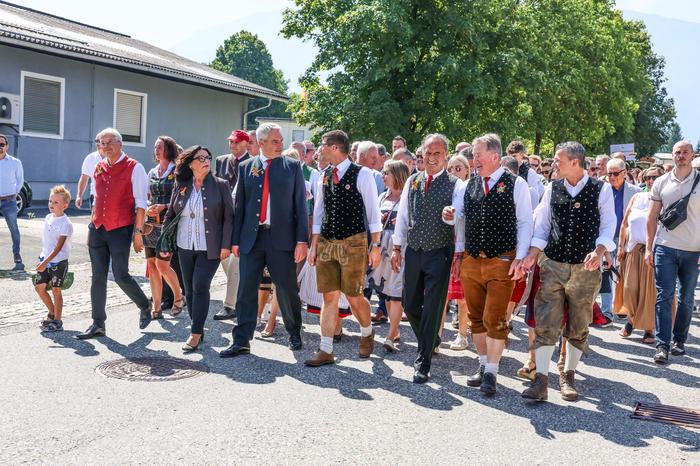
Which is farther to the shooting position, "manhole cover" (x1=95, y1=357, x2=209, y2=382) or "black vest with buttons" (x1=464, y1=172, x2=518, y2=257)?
"manhole cover" (x1=95, y1=357, x2=209, y2=382)

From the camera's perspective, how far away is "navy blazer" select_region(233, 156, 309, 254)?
6938 mm

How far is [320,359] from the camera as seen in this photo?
21.8ft

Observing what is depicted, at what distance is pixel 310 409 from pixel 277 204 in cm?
218

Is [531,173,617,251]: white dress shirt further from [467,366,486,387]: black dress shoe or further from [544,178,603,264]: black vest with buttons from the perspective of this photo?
[467,366,486,387]: black dress shoe

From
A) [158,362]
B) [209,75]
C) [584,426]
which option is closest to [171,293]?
[158,362]

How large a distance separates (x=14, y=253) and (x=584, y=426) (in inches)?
340

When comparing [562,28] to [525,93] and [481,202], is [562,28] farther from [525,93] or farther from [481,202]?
[481,202]

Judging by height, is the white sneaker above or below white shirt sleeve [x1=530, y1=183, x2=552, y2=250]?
below

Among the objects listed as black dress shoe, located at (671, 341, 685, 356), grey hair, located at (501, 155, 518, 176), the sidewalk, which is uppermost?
grey hair, located at (501, 155, 518, 176)

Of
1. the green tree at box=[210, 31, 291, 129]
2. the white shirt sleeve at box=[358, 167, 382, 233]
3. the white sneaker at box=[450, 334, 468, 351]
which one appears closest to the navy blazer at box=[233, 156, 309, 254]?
the white shirt sleeve at box=[358, 167, 382, 233]

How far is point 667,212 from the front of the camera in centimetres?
748

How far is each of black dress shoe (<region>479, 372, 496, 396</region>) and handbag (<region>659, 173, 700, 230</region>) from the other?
2.74 m

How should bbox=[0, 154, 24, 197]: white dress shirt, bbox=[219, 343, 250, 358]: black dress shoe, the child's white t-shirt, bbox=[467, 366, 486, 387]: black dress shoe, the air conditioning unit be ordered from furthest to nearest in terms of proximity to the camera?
the air conditioning unit, bbox=[0, 154, 24, 197]: white dress shirt, the child's white t-shirt, bbox=[219, 343, 250, 358]: black dress shoe, bbox=[467, 366, 486, 387]: black dress shoe

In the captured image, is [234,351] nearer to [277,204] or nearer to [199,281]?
[199,281]
